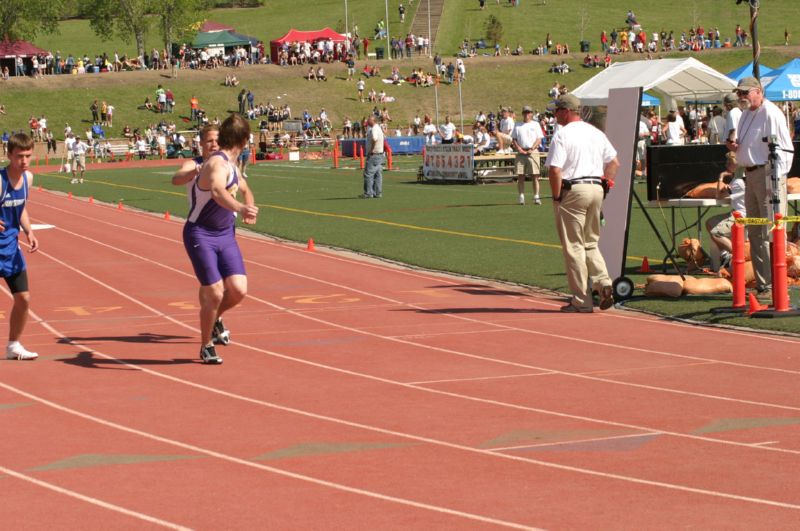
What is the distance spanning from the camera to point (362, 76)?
86.1m

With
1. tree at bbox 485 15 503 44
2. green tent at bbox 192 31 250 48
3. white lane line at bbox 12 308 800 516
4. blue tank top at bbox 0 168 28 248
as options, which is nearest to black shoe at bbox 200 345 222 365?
white lane line at bbox 12 308 800 516

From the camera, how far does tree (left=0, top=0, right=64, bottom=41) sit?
315 feet

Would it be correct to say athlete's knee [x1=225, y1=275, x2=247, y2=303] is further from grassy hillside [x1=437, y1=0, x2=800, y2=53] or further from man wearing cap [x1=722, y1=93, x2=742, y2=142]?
grassy hillside [x1=437, y1=0, x2=800, y2=53]

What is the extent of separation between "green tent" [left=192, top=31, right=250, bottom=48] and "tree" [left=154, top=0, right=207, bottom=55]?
2.45 meters

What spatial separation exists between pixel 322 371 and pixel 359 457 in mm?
2933

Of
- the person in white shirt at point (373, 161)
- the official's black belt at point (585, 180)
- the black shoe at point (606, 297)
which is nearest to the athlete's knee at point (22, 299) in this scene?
the official's black belt at point (585, 180)

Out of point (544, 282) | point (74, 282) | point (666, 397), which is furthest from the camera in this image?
point (74, 282)

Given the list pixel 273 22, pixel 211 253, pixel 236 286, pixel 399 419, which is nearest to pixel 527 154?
pixel 236 286

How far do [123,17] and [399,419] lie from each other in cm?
9283

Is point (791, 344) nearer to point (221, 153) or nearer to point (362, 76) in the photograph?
point (221, 153)

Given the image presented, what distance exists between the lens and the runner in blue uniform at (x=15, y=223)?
35.1 ft

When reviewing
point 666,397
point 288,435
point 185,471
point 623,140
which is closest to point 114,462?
point 185,471

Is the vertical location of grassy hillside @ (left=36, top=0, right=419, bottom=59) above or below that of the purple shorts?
above

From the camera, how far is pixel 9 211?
10766 mm
